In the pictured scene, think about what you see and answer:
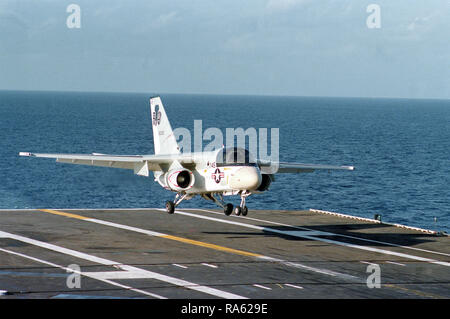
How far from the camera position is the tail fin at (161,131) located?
149ft

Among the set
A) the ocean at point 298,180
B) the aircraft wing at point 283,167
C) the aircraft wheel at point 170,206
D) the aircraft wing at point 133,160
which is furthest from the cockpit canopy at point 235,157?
the ocean at point 298,180

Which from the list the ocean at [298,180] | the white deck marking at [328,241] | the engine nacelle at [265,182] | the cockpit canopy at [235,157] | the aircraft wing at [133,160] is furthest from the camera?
the ocean at [298,180]

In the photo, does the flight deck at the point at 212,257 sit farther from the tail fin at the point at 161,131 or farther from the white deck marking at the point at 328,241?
the tail fin at the point at 161,131

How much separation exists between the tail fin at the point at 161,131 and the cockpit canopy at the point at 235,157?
7.28 meters

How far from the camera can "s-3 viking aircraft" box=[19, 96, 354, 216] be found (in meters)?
37.5

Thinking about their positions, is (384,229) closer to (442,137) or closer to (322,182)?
(322,182)

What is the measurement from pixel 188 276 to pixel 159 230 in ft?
46.0

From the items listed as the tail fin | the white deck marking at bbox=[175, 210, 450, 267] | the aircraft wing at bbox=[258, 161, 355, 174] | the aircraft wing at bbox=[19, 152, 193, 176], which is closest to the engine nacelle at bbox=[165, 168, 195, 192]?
the aircraft wing at bbox=[19, 152, 193, 176]

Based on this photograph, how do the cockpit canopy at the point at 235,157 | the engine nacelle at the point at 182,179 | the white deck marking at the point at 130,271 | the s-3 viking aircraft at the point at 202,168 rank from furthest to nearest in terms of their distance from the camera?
the engine nacelle at the point at 182,179
the cockpit canopy at the point at 235,157
the s-3 viking aircraft at the point at 202,168
the white deck marking at the point at 130,271

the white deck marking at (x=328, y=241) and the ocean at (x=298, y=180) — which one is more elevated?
the ocean at (x=298, y=180)

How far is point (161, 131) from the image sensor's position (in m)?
46.2

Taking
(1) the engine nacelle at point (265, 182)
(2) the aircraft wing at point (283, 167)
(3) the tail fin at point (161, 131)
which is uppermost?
(3) the tail fin at point (161, 131)

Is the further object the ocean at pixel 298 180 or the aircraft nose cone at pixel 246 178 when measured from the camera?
the ocean at pixel 298 180

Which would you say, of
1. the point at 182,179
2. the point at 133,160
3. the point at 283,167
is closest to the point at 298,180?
the point at 283,167
